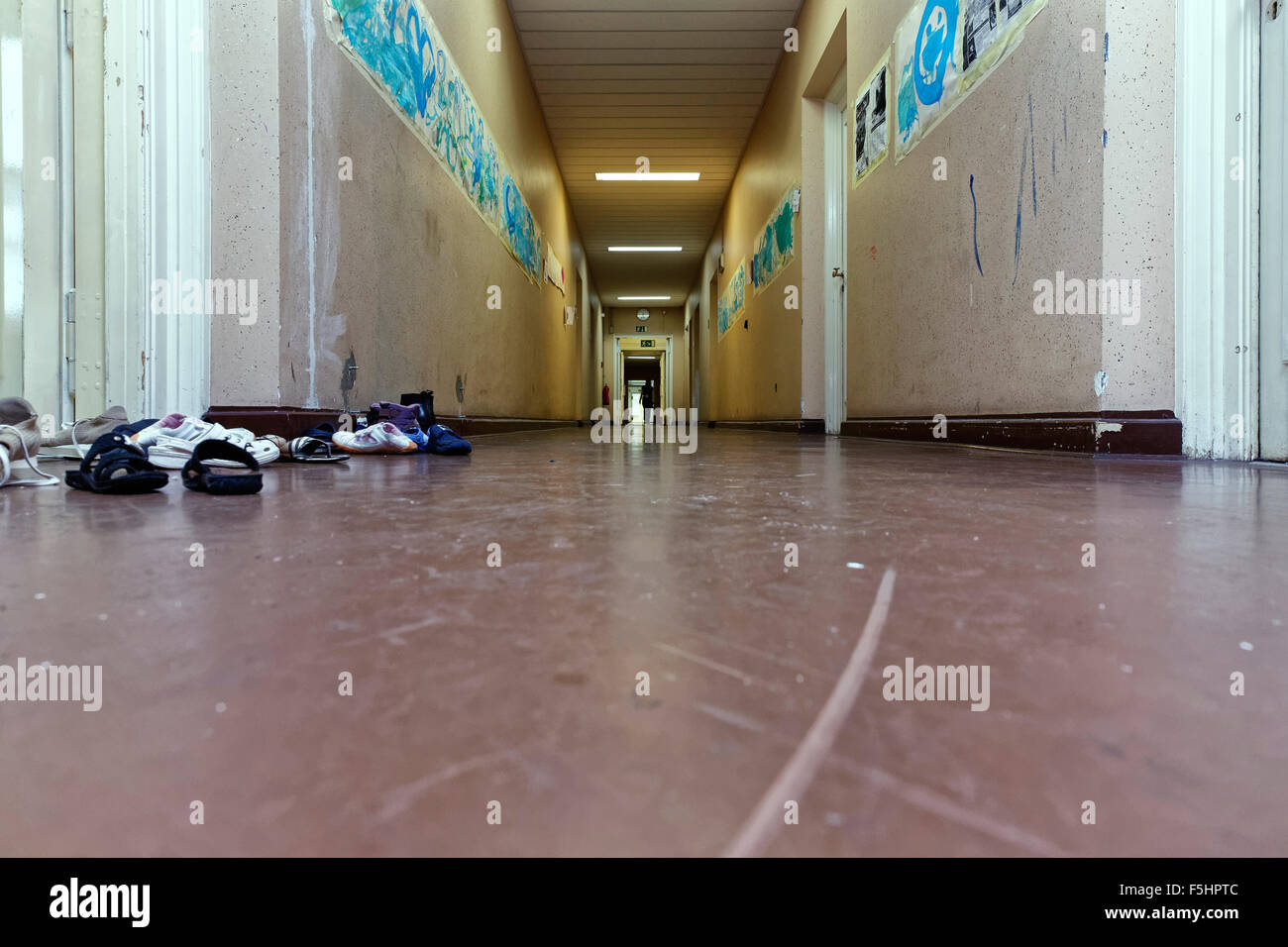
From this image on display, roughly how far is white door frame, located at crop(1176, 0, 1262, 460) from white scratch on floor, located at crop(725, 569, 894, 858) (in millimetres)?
2234

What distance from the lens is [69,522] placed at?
0.91 m

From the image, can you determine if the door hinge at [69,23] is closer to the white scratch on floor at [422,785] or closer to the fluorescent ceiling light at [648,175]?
the white scratch on floor at [422,785]

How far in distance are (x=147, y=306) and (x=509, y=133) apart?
4.07 metres

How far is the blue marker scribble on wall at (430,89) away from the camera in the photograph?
2.83m

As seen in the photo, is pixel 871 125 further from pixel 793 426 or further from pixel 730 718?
pixel 730 718

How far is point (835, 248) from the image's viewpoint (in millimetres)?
5344

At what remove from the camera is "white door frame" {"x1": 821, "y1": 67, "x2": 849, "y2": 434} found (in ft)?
17.4

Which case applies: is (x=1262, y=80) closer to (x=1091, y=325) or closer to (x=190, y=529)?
(x=1091, y=325)

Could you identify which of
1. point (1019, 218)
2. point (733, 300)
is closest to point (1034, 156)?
point (1019, 218)

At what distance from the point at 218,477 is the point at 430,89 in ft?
9.92

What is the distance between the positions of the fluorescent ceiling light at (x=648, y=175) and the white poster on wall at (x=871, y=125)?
15.3 ft

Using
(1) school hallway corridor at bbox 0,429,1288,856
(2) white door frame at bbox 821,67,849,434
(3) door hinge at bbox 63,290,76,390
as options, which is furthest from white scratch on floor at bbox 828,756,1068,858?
(2) white door frame at bbox 821,67,849,434

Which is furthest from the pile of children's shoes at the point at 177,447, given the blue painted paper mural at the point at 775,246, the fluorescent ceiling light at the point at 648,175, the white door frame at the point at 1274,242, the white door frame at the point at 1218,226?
the fluorescent ceiling light at the point at 648,175
